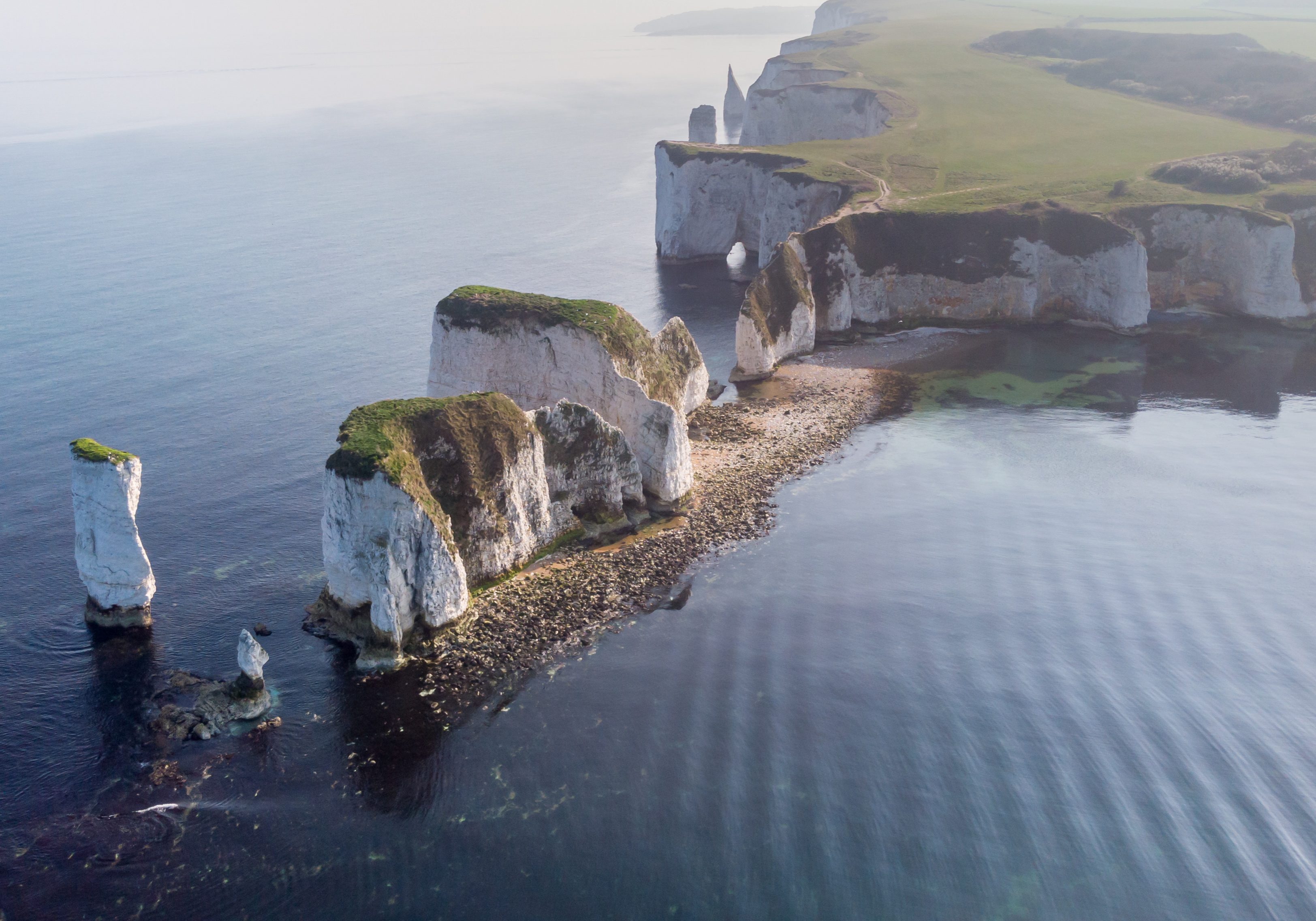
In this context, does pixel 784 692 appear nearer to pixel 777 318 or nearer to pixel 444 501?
pixel 444 501

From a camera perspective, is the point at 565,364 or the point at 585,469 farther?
the point at 565,364

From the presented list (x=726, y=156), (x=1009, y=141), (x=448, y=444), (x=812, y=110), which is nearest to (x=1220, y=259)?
(x=1009, y=141)

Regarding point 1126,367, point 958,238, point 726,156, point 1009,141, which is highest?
point 1009,141

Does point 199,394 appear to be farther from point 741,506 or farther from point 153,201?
point 153,201

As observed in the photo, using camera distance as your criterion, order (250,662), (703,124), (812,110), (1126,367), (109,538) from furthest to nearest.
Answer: (703,124) → (812,110) → (1126,367) → (109,538) → (250,662)

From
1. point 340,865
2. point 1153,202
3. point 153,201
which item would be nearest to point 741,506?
point 340,865
